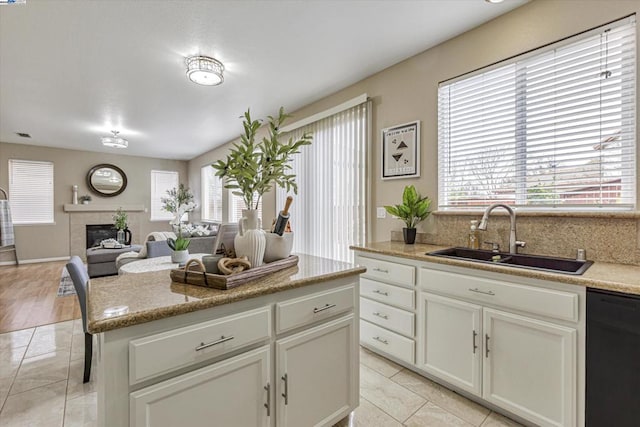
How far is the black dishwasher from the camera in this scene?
124 centimetres

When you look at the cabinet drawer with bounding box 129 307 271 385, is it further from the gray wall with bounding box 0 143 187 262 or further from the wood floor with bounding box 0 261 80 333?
the gray wall with bounding box 0 143 187 262

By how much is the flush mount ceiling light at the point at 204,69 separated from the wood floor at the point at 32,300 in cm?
297

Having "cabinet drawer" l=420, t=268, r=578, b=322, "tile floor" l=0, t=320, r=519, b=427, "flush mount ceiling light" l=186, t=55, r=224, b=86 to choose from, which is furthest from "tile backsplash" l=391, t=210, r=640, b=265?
"flush mount ceiling light" l=186, t=55, r=224, b=86

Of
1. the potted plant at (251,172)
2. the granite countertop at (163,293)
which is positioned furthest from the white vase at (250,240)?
the granite countertop at (163,293)

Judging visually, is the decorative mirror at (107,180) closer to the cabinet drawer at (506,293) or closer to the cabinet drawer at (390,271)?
the cabinet drawer at (390,271)

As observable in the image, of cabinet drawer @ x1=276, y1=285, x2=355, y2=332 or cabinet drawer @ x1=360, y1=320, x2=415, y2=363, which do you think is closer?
cabinet drawer @ x1=276, y1=285, x2=355, y2=332

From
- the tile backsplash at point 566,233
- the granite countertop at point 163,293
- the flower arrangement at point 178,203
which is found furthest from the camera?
the flower arrangement at point 178,203

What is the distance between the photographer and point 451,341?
1897 millimetres

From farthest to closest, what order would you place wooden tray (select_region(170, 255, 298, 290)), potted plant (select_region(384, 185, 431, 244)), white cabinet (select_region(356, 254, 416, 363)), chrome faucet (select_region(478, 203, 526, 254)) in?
potted plant (select_region(384, 185, 431, 244))
white cabinet (select_region(356, 254, 416, 363))
chrome faucet (select_region(478, 203, 526, 254))
wooden tray (select_region(170, 255, 298, 290))

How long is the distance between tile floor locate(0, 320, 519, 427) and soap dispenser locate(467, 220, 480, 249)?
104 centimetres

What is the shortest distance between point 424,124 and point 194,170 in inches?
275

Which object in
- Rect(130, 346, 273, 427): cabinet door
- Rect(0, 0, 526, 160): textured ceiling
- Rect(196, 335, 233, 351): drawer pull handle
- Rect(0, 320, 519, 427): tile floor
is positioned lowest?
Rect(0, 320, 519, 427): tile floor

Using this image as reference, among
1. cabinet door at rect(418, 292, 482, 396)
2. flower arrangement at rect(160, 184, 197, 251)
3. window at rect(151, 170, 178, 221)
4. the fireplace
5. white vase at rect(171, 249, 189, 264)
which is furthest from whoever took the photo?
window at rect(151, 170, 178, 221)

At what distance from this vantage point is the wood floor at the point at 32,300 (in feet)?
10.5
